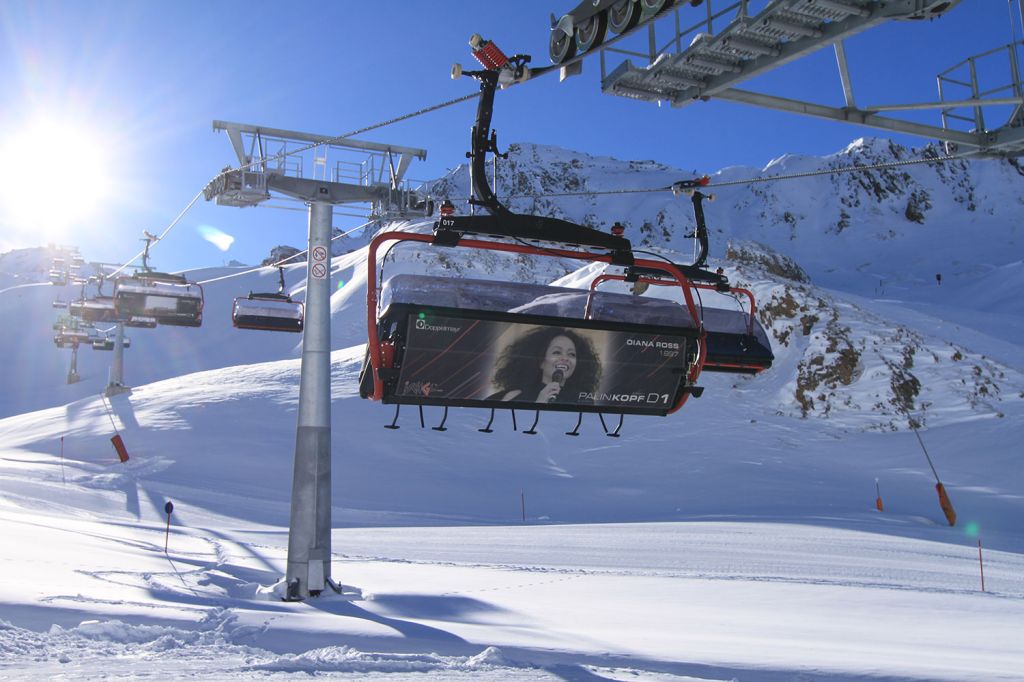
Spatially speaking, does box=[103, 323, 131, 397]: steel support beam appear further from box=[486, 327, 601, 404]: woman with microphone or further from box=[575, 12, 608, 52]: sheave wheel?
box=[575, 12, 608, 52]: sheave wheel

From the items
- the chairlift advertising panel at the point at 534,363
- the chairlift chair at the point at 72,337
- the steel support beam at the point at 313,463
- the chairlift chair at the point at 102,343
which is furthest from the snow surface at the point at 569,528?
the chairlift chair at the point at 102,343

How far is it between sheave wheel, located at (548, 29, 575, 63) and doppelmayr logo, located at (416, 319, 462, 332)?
2647 mm

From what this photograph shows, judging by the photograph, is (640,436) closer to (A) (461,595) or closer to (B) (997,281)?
(A) (461,595)

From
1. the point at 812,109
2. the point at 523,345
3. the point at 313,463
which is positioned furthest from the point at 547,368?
the point at 313,463

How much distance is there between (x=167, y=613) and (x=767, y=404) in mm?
31555

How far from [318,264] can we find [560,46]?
6.18 meters

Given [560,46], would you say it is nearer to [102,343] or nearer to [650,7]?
[650,7]

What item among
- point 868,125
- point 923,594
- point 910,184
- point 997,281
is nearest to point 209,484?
point 923,594

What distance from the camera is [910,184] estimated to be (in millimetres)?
125125

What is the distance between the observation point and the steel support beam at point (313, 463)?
11.7 meters

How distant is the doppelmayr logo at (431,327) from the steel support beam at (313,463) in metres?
4.76

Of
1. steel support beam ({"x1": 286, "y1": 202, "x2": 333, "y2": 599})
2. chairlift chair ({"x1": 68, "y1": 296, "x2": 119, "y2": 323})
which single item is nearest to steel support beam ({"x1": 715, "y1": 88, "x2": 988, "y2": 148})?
Result: steel support beam ({"x1": 286, "y1": 202, "x2": 333, "y2": 599})

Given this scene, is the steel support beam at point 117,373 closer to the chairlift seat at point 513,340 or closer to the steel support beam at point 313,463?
the steel support beam at point 313,463

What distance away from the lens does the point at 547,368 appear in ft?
26.4
